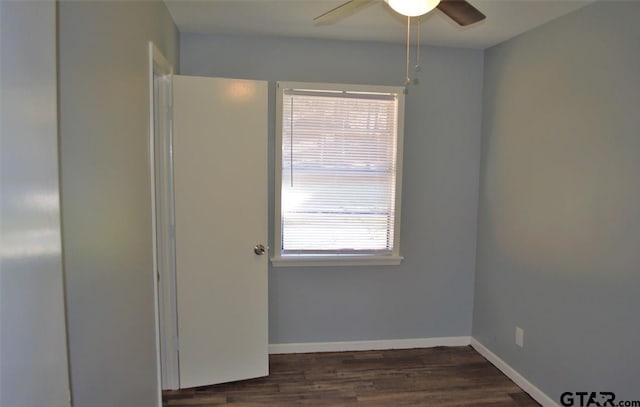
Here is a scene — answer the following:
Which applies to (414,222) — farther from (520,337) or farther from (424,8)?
(424,8)

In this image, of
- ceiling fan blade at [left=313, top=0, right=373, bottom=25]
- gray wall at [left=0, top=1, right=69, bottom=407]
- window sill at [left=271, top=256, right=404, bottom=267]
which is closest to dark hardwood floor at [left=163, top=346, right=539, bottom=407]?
window sill at [left=271, top=256, right=404, bottom=267]

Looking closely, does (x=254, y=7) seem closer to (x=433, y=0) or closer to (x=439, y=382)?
(x=433, y=0)

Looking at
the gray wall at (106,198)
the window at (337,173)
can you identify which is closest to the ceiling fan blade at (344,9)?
the gray wall at (106,198)

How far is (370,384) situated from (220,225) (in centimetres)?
152

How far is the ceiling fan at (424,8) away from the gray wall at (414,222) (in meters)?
1.26

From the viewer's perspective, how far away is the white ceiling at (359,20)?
2.36m

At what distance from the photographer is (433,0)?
1462 millimetres

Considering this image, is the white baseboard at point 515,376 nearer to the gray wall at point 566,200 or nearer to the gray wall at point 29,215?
the gray wall at point 566,200

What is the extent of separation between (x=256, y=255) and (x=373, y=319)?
A: 3.98 ft

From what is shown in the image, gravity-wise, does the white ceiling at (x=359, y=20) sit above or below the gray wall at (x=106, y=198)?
above

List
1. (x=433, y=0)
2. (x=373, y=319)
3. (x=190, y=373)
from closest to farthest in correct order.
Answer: (x=433, y=0) < (x=190, y=373) < (x=373, y=319)

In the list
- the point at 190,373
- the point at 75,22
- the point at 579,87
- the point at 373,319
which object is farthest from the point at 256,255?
the point at 579,87

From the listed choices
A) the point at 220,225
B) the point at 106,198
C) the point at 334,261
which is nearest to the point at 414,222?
the point at 334,261

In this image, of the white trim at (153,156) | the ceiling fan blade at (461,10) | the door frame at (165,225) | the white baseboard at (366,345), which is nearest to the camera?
the ceiling fan blade at (461,10)
